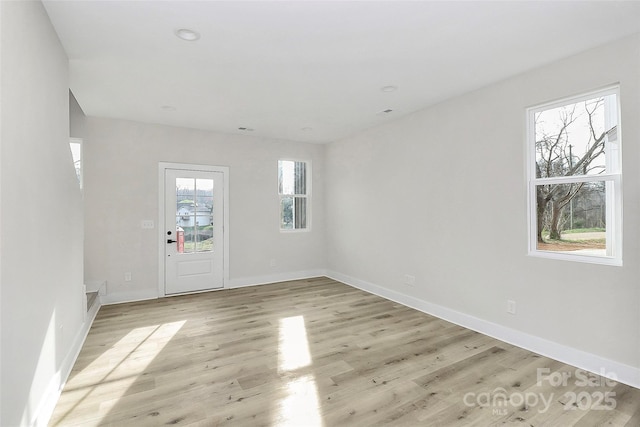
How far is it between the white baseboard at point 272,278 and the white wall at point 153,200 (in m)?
0.02

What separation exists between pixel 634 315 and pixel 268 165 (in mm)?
4964

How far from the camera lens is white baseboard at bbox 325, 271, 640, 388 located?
244 centimetres

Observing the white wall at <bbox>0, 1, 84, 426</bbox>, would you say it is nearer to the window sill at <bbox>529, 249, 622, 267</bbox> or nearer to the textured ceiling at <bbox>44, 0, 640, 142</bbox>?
the textured ceiling at <bbox>44, 0, 640, 142</bbox>

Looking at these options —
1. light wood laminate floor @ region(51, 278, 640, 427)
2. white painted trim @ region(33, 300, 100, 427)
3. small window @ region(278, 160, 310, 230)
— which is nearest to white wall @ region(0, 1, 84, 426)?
white painted trim @ region(33, 300, 100, 427)

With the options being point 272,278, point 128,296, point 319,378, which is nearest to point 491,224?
point 319,378

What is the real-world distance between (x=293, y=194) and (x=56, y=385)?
4.39m

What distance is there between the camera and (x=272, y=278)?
18.9ft

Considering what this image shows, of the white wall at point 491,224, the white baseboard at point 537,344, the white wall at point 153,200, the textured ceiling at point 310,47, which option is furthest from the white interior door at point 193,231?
the white baseboard at point 537,344

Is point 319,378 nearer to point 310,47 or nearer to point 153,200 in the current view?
point 310,47

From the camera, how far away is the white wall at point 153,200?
175 inches

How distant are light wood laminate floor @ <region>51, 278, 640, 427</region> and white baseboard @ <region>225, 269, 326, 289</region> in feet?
4.95

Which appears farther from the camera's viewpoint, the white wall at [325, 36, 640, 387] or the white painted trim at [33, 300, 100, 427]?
the white wall at [325, 36, 640, 387]

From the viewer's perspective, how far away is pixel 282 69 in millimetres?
2986

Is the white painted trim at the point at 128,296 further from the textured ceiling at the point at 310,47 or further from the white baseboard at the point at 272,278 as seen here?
the textured ceiling at the point at 310,47
